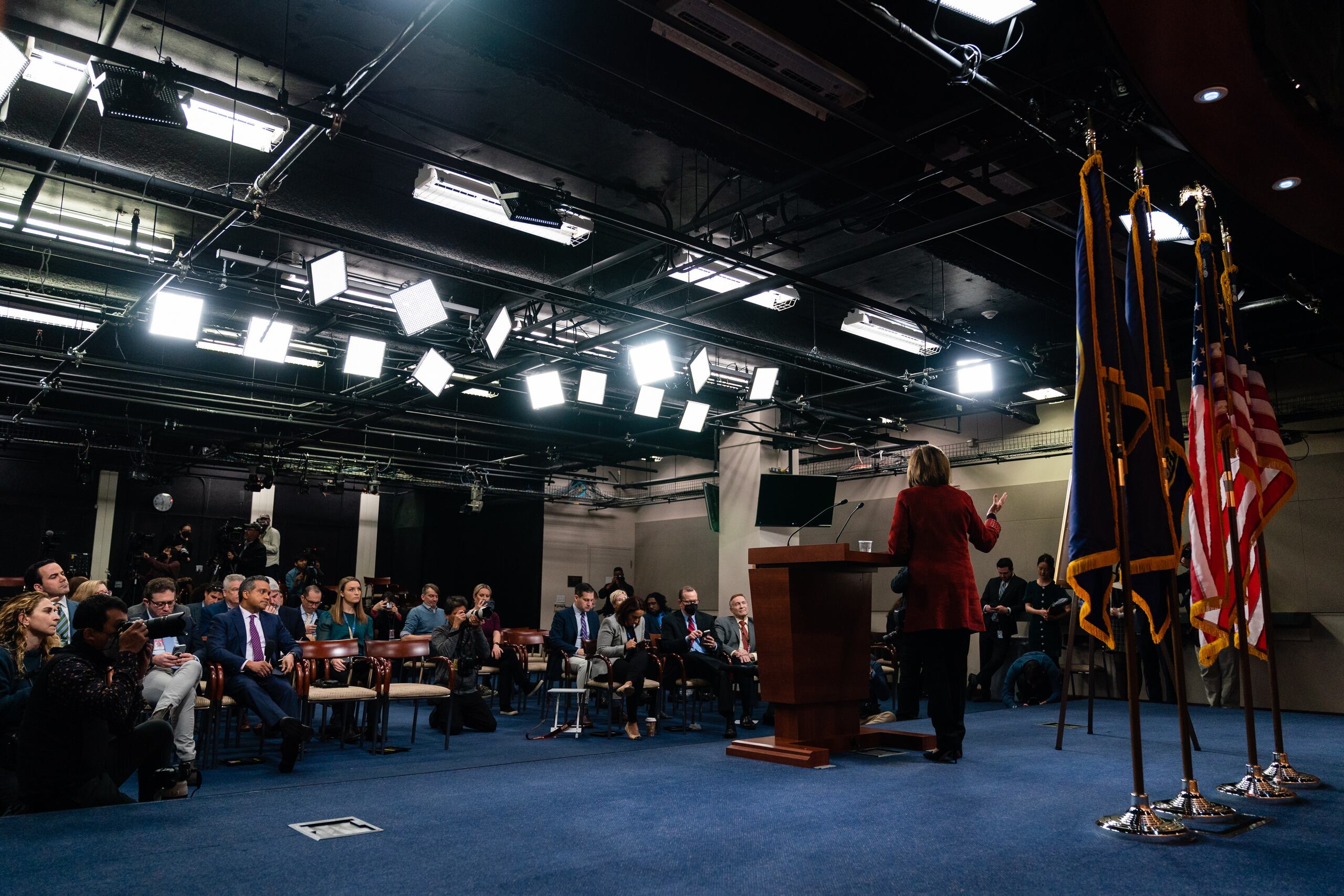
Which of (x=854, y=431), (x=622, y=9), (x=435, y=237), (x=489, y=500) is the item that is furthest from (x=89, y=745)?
(x=489, y=500)

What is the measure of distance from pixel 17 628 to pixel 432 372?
15.5 feet

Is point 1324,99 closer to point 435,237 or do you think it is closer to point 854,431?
point 435,237

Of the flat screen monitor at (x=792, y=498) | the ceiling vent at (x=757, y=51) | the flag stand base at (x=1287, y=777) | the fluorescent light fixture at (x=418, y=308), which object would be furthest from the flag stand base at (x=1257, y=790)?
the fluorescent light fixture at (x=418, y=308)

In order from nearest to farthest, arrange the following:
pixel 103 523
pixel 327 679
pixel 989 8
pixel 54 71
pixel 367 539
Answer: pixel 989 8, pixel 54 71, pixel 327 679, pixel 103 523, pixel 367 539

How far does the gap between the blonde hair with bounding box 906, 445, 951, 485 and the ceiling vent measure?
2153mm

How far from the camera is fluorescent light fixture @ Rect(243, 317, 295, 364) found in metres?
7.94

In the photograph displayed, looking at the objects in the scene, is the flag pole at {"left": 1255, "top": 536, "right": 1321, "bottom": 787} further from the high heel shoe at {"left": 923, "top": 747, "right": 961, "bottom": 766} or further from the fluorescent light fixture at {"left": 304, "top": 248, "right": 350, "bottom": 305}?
the fluorescent light fixture at {"left": 304, "top": 248, "right": 350, "bottom": 305}

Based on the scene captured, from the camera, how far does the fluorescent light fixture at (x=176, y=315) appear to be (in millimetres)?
7383

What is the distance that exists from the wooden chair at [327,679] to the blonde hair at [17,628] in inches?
83.8

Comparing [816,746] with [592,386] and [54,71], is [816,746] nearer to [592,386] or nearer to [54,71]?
[592,386]

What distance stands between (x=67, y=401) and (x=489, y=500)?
898cm

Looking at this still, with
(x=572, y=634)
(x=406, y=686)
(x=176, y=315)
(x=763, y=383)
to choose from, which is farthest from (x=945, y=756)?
(x=176, y=315)

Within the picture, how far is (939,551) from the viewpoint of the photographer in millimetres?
4414

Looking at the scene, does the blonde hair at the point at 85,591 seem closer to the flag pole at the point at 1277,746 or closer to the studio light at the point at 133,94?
the studio light at the point at 133,94
